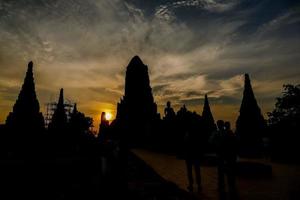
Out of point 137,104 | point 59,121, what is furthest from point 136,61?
point 59,121

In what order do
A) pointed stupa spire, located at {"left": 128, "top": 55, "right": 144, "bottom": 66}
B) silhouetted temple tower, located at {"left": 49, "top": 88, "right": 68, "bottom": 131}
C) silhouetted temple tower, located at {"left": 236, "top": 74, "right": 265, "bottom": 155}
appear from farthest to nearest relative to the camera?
silhouetted temple tower, located at {"left": 49, "top": 88, "right": 68, "bottom": 131}
pointed stupa spire, located at {"left": 128, "top": 55, "right": 144, "bottom": 66}
silhouetted temple tower, located at {"left": 236, "top": 74, "right": 265, "bottom": 155}

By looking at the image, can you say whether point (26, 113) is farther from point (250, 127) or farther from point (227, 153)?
point (250, 127)

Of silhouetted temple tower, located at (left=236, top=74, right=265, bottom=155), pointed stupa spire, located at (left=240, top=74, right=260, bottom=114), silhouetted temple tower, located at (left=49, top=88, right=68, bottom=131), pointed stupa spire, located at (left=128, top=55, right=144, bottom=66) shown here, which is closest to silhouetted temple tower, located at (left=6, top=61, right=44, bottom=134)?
silhouetted temple tower, located at (left=49, top=88, right=68, bottom=131)

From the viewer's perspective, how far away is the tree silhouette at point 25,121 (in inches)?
777

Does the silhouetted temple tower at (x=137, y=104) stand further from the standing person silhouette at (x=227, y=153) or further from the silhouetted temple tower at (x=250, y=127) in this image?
the standing person silhouette at (x=227, y=153)

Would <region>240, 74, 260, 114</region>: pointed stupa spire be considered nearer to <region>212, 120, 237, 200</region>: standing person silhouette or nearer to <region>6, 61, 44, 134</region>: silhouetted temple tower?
<region>212, 120, 237, 200</region>: standing person silhouette

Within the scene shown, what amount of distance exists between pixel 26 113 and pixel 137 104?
11.1 metres

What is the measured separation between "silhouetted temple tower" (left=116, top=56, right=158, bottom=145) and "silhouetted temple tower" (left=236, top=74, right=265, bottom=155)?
7734 millimetres

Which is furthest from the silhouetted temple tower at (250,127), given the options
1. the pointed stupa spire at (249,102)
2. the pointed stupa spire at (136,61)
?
the pointed stupa spire at (136,61)

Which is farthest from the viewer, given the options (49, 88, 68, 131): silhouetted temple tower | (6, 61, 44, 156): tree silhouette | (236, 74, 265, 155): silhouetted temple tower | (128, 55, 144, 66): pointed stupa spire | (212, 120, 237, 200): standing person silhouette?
(49, 88, 68, 131): silhouetted temple tower

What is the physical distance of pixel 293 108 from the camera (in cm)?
3030

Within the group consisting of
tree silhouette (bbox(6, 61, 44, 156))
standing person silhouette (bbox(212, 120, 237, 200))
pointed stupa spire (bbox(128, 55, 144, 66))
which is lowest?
standing person silhouette (bbox(212, 120, 237, 200))

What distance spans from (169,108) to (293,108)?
19.4 meters

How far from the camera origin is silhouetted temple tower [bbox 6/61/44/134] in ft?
66.6
